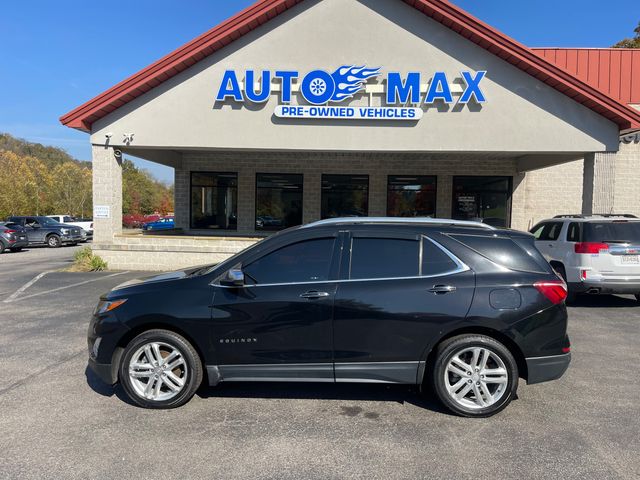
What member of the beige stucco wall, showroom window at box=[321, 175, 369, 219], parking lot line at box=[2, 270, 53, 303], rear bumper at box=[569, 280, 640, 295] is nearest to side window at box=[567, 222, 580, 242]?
rear bumper at box=[569, 280, 640, 295]

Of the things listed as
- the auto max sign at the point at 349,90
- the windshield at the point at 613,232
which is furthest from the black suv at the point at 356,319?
the auto max sign at the point at 349,90

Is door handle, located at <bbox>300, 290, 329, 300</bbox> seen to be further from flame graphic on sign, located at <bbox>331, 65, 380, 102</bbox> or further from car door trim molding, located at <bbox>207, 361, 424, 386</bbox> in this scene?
flame graphic on sign, located at <bbox>331, 65, 380, 102</bbox>

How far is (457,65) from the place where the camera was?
11.7 meters

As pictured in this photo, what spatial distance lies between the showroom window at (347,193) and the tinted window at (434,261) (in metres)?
12.5

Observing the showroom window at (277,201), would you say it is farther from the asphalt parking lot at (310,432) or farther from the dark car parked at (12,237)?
the dark car parked at (12,237)

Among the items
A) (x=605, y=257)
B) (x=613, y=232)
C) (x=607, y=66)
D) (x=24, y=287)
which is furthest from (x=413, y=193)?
(x=24, y=287)

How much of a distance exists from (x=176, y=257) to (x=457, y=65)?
923 centimetres

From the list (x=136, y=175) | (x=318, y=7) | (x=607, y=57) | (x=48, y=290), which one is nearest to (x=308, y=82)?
(x=318, y=7)

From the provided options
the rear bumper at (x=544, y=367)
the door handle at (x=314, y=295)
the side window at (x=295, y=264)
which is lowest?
the rear bumper at (x=544, y=367)

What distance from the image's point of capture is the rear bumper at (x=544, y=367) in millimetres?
3918

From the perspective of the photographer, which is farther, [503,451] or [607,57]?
[607,57]

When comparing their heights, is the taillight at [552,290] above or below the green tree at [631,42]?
below

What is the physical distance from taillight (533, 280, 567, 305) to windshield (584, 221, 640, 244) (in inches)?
189

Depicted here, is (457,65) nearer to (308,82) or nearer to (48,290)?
(308,82)
